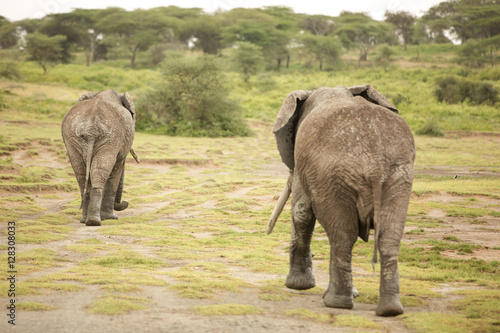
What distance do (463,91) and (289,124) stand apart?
3137 cm

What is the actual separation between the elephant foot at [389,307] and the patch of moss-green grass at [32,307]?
2.34 metres

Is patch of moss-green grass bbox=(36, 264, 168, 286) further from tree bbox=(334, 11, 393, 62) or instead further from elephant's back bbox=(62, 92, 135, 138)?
tree bbox=(334, 11, 393, 62)

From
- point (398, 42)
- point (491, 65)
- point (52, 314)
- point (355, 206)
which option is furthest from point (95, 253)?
point (398, 42)

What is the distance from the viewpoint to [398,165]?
14.0 ft

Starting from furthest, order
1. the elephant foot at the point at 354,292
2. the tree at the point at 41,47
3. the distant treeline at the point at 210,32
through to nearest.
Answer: the distant treeline at the point at 210,32 → the tree at the point at 41,47 → the elephant foot at the point at 354,292

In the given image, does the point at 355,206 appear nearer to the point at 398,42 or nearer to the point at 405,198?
the point at 405,198

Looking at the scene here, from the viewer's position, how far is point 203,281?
201 inches

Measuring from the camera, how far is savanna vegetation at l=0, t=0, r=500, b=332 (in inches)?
171

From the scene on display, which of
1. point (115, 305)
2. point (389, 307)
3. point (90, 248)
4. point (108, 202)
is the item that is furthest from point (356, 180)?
point (108, 202)

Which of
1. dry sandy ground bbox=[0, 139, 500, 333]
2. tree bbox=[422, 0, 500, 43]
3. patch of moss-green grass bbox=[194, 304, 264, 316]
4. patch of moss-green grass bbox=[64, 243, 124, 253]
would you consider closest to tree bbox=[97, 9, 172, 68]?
tree bbox=[422, 0, 500, 43]

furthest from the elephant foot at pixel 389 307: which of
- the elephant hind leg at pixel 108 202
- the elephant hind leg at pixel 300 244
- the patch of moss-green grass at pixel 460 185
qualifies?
the patch of moss-green grass at pixel 460 185

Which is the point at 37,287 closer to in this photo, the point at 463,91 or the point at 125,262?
the point at 125,262

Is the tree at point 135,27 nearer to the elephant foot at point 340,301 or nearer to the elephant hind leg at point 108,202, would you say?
the elephant hind leg at point 108,202

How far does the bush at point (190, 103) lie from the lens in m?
27.0
